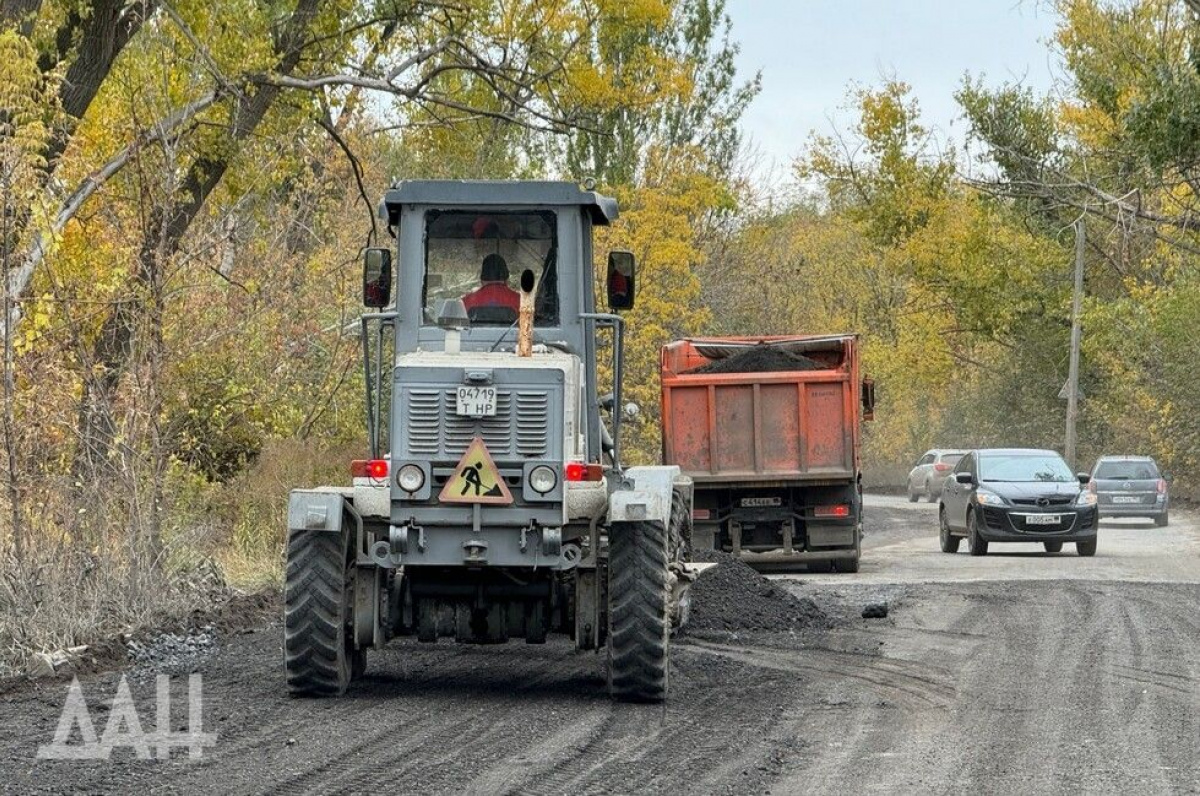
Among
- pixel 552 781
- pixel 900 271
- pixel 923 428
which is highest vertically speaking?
pixel 900 271

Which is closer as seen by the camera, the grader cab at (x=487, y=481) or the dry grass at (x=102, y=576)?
the grader cab at (x=487, y=481)

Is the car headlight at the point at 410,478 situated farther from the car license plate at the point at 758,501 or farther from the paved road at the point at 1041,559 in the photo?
the car license plate at the point at 758,501

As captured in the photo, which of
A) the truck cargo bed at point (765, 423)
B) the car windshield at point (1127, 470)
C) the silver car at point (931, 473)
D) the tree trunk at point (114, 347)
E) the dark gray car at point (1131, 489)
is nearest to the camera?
the tree trunk at point (114, 347)

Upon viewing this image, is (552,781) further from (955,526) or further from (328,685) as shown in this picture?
(955,526)

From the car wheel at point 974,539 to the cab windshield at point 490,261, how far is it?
57.8ft

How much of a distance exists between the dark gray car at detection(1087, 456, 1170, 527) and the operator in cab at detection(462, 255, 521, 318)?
31.2 m

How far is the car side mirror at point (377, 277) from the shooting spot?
11.8m

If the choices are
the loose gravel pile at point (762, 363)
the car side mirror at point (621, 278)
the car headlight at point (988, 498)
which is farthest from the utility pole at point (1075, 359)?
the car side mirror at point (621, 278)

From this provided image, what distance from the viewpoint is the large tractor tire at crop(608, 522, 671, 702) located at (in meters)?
11.2

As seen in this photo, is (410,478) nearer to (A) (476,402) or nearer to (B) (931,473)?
(A) (476,402)

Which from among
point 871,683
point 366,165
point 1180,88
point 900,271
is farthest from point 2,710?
point 900,271

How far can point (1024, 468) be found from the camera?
28875mm

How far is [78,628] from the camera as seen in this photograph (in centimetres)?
1285

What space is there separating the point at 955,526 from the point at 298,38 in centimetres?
1372
